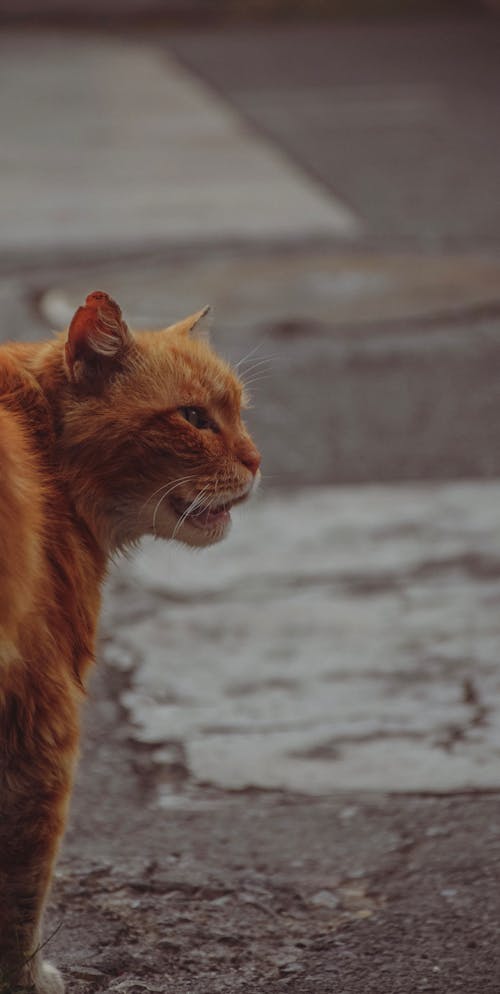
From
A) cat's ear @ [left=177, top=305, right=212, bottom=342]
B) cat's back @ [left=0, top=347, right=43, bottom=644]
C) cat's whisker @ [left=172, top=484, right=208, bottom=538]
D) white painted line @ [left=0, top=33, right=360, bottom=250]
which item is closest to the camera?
cat's back @ [left=0, top=347, right=43, bottom=644]

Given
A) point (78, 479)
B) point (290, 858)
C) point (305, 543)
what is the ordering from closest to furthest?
1. point (78, 479)
2. point (290, 858)
3. point (305, 543)

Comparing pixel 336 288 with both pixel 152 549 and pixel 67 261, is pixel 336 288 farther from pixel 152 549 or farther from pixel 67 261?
pixel 152 549

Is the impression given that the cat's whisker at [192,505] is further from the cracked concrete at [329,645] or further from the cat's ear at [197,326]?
the cracked concrete at [329,645]

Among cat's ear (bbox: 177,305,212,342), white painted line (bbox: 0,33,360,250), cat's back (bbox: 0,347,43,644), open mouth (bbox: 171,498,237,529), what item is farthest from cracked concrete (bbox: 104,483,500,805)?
white painted line (bbox: 0,33,360,250)

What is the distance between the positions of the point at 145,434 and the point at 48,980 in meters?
0.99

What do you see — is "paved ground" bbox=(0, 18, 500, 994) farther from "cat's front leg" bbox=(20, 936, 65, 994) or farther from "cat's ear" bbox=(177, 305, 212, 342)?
"cat's ear" bbox=(177, 305, 212, 342)

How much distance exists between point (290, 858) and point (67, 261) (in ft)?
16.8

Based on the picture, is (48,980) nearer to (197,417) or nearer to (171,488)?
(171,488)

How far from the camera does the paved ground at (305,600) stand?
3324 millimetres

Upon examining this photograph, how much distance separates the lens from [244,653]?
15.1 feet

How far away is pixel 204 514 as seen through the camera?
9.62ft

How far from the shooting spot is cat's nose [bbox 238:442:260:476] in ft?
9.63

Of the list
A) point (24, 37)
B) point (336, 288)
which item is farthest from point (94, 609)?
point (24, 37)

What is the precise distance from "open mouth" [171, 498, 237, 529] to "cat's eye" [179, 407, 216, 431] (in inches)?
5.4
